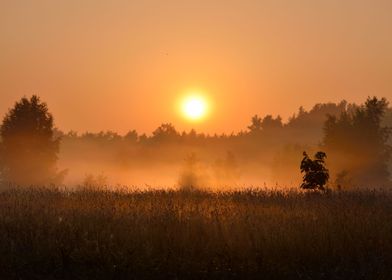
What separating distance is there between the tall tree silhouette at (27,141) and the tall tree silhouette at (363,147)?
26.9 m

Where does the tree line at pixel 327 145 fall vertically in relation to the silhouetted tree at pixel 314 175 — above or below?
above

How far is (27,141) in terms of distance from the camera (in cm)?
4569

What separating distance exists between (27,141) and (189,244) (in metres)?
38.4

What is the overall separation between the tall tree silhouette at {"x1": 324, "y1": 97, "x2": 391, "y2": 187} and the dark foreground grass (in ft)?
141

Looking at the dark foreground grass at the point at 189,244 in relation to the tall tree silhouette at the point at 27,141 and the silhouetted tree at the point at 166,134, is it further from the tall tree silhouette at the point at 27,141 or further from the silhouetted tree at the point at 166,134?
the silhouetted tree at the point at 166,134

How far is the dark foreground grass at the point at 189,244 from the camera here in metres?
8.90

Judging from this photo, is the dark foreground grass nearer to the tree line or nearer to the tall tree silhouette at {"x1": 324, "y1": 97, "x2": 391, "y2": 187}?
the tree line

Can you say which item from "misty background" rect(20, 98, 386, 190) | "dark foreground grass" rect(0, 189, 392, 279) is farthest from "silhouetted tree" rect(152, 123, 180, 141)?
"dark foreground grass" rect(0, 189, 392, 279)

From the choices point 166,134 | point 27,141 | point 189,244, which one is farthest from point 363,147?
point 166,134

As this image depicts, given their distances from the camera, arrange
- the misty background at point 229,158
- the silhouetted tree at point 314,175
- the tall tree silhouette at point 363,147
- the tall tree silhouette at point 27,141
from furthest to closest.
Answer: the misty background at point 229,158 < the tall tree silhouette at point 363,147 < the tall tree silhouette at point 27,141 < the silhouetted tree at point 314,175

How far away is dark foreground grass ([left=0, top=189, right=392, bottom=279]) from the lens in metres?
8.90

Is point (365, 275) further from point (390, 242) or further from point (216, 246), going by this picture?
point (216, 246)

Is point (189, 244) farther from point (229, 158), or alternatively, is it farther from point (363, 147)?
point (229, 158)

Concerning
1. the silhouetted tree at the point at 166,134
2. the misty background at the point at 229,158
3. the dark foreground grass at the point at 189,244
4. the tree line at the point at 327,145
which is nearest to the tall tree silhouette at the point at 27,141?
the tree line at the point at 327,145
